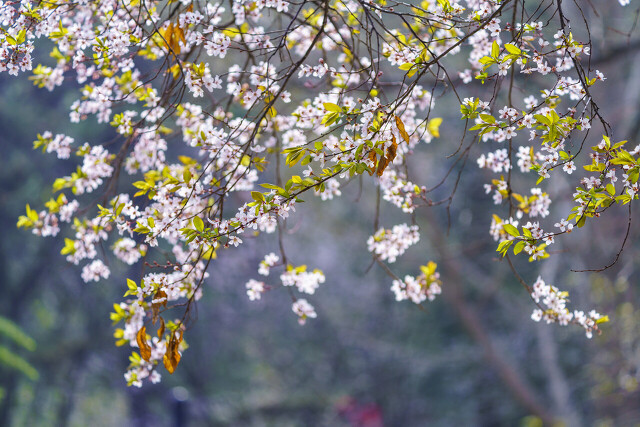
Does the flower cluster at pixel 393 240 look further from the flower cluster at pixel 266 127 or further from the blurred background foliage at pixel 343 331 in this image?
the blurred background foliage at pixel 343 331

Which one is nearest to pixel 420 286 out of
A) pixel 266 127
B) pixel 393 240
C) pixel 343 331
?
pixel 393 240

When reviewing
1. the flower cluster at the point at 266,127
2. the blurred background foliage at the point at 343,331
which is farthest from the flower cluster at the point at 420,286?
the blurred background foliage at the point at 343,331

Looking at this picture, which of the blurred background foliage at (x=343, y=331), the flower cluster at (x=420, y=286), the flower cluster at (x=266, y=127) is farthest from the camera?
the blurred background foliage at (x=343, y=331)

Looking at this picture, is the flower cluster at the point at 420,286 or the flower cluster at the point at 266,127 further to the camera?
the flower cluster at the point at 420,286

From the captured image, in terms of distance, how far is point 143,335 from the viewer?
69.5 inches

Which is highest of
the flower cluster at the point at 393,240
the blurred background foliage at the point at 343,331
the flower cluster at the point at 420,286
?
the blurred background foliage at the point at 343,331

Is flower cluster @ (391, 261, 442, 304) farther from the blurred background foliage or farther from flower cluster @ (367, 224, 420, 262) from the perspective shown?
the blurred background foliage

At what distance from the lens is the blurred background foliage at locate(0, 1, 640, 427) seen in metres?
6.21

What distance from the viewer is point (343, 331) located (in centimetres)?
838

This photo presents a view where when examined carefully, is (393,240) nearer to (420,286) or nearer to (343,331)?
(420,286)

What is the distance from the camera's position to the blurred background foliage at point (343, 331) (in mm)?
6215

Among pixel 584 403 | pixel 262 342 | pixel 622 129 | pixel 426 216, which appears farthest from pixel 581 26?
pixel 262 342

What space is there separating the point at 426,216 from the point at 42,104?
4.63 meters

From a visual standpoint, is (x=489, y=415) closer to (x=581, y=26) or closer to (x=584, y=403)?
(x=584, y=403)
